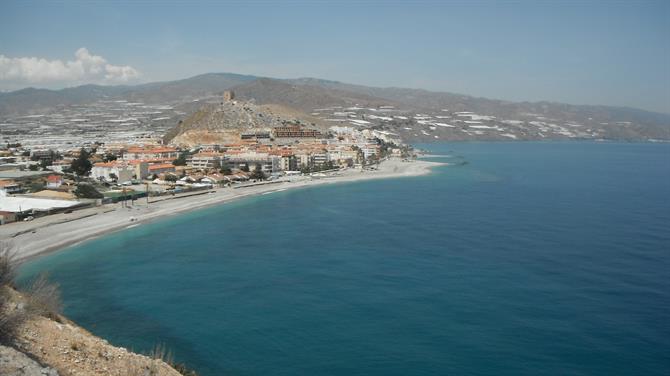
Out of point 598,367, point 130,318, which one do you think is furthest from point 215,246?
point 598,367

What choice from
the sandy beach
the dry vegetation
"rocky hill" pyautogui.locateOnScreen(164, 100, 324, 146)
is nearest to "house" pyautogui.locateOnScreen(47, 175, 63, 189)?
the sandy beach

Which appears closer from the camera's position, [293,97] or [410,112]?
[293,97]

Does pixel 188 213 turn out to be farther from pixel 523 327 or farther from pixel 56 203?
pixel 523 327

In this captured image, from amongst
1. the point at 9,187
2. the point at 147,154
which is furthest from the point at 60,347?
the point at 147,154

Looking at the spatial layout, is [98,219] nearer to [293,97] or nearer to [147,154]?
[147,154]

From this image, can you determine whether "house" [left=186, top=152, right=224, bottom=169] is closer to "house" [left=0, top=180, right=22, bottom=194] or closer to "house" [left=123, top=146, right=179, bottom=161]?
"house" [left=123, top=146, right=179, bottom=161]

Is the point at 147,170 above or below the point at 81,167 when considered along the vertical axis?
below

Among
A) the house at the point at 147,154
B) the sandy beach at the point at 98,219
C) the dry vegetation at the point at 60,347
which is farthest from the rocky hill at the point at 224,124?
the dry vegetation at the point at 60,347
